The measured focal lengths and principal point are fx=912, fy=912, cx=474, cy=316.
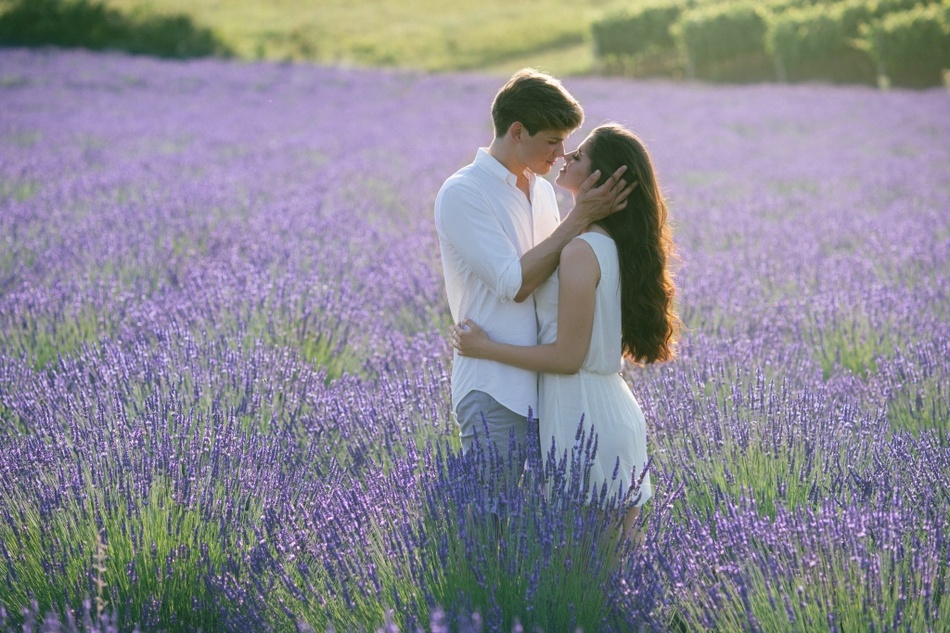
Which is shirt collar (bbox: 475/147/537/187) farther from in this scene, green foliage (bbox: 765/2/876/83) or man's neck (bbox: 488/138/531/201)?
green foliage (bbox: 765/2/876/83)

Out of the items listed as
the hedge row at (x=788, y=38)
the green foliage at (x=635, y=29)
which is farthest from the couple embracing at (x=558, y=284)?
the green foliage at (x=635, y=29)

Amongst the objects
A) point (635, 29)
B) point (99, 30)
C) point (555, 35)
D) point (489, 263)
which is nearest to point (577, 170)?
point (489, 263)

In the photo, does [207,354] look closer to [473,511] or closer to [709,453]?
[473,511]

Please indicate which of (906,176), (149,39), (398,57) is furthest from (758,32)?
(906,176)

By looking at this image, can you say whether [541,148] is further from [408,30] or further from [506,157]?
[408,30]

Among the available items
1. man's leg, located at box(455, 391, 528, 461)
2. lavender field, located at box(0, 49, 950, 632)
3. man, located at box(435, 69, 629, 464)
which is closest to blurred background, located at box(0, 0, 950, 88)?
lavender field, located at box(0, 49, 950, 632)

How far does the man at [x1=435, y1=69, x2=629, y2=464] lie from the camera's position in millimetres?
2229

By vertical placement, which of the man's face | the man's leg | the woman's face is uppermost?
the man's face

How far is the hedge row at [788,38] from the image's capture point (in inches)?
786

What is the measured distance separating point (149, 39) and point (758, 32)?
55.6 ft

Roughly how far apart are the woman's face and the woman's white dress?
157 mm

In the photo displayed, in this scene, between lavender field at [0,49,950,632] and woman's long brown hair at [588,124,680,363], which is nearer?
lavender field at [0,49,950,632]

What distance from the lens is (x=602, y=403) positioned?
228cm

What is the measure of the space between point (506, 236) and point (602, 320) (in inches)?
12.8
